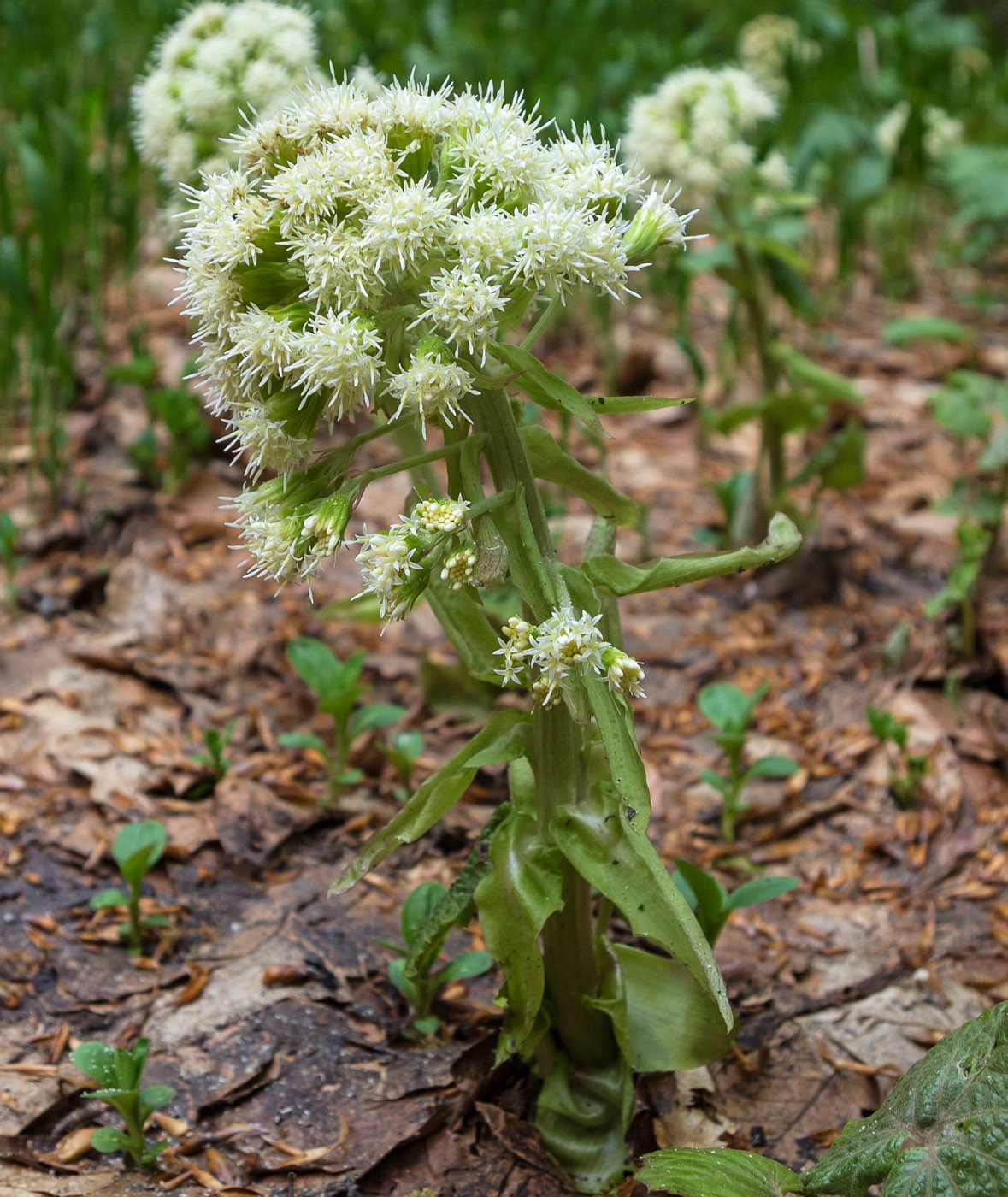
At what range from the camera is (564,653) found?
142 centimetres

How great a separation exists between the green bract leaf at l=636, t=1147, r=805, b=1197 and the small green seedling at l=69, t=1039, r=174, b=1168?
0.78m

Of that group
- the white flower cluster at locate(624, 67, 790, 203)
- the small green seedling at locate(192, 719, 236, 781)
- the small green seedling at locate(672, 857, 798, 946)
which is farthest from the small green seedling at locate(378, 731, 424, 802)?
the white flower cluster at locate(624, 67, 790, 203)

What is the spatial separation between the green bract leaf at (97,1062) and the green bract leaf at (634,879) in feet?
2.61

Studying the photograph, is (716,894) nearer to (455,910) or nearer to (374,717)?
(455,910)

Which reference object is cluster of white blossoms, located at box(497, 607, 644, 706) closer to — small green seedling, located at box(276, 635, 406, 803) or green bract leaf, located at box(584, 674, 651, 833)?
green bract leaf, located at box(584, 674, 651, 833)

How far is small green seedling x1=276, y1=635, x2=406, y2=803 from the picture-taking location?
8.22 feet

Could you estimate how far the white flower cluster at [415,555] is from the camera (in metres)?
1.43

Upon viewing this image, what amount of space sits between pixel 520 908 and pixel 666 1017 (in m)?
0.40

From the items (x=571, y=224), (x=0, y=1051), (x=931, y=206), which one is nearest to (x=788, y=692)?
(x=571, y=224)

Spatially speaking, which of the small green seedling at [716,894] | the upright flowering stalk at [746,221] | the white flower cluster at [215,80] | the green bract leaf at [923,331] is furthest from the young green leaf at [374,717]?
the green bract leaf at [923,331]

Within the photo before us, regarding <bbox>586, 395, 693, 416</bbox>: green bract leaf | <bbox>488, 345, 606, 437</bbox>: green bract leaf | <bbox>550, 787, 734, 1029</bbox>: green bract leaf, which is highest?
<bbox>488, 345, 606, 437</bbox>: green bract leaf

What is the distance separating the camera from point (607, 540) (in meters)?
1.77

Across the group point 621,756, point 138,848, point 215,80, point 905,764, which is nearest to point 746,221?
point 215,80

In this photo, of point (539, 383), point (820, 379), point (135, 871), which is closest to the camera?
point (539, 383)
